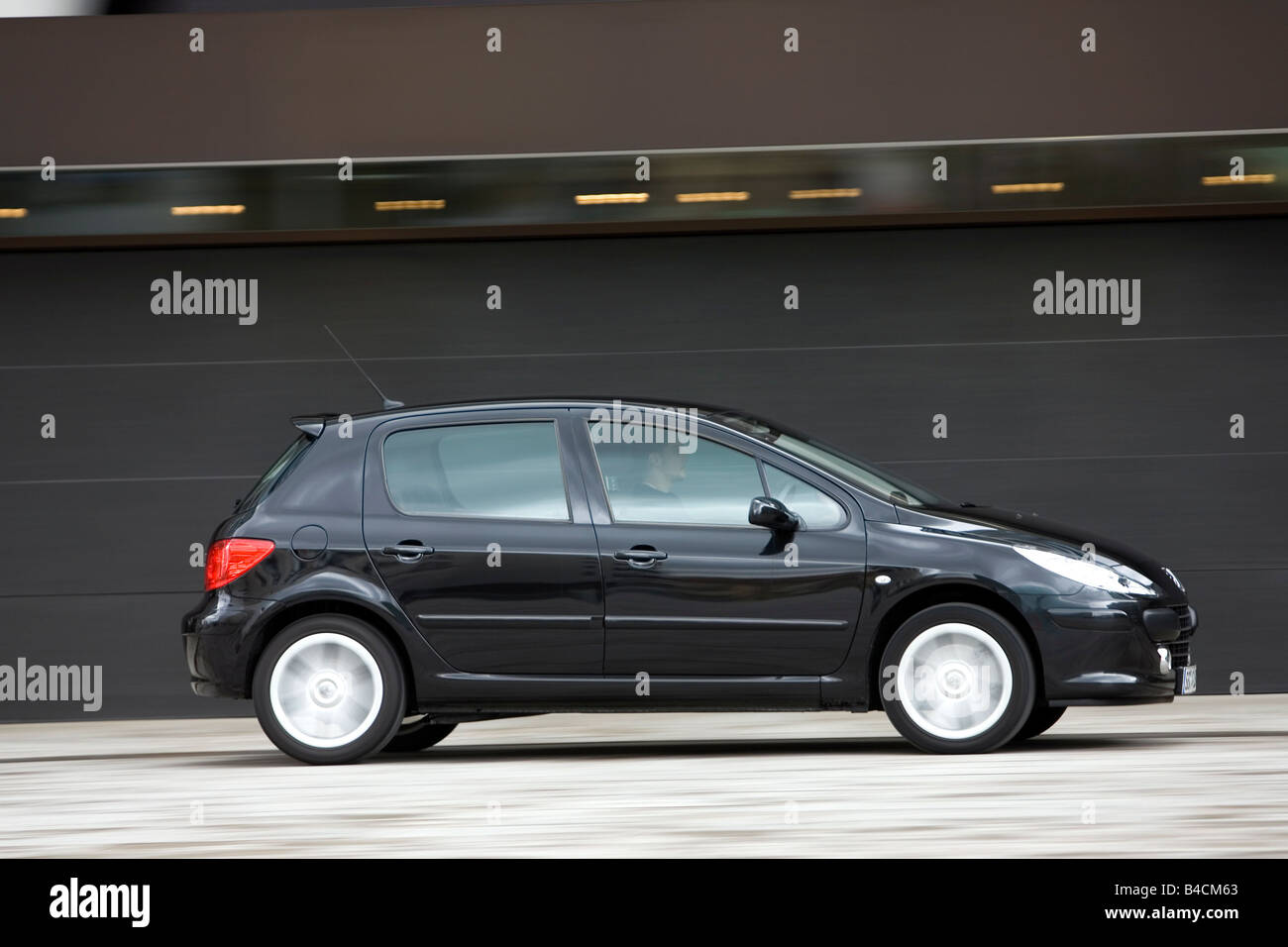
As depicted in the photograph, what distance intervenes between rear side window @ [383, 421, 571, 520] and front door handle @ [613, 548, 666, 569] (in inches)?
12.8

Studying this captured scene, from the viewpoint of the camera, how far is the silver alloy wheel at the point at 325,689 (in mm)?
7832

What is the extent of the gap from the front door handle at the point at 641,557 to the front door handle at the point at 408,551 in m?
0.85

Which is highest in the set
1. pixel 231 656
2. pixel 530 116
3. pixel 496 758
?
pixel 530 116

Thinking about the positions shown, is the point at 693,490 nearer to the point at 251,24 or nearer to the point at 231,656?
the point at 231,656

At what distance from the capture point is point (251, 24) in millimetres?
10656

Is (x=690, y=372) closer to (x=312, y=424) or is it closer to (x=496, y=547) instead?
(x=312, y=424)

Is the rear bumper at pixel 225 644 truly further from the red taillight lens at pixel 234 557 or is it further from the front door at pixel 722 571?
the front door at pixel 722 571

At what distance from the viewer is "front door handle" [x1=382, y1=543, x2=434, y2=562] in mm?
7848

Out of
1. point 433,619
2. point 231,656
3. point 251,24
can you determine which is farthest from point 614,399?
point 251,24

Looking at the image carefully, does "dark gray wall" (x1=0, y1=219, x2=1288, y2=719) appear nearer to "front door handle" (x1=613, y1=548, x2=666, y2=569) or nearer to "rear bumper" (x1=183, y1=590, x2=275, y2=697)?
"rear bumper" (x1=183, y1=590, x2=275, y2=697)

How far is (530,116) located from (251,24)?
180 cm

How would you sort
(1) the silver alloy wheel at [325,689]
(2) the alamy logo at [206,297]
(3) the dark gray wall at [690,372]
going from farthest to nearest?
(2) the alamy logo at [206,297]
(3) the dark gray wall at [690,372]
(1) the silver alloy wheel at [325,689]

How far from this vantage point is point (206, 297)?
36.5 feet

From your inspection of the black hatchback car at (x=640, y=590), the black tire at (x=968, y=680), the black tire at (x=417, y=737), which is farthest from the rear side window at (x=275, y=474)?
the black tire at (x=968, y=680)
